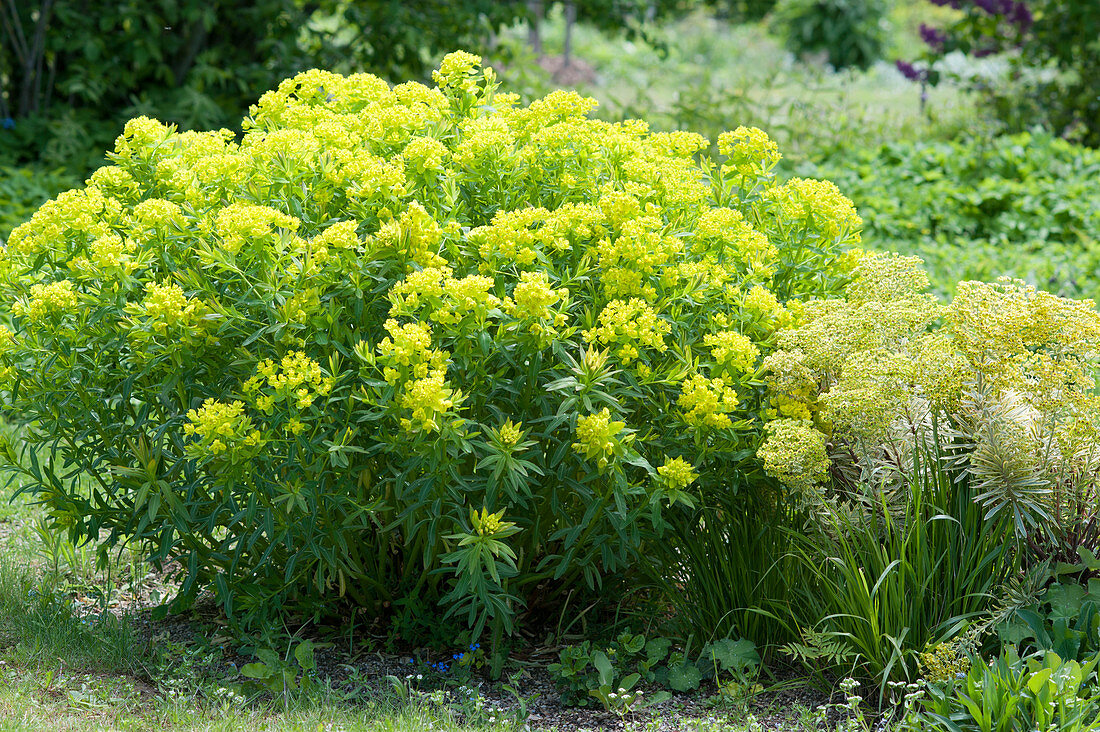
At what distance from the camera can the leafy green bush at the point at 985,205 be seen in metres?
6.73

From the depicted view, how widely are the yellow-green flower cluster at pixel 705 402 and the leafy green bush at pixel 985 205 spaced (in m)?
3.93

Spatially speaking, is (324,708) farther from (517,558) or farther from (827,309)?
(827,309)

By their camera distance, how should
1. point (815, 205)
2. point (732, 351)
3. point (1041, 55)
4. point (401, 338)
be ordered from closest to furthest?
point (401, 338)
point (732, 351)
point (815, 205)
point (1041, 55)

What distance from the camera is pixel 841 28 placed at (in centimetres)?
2128

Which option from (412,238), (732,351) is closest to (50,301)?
(412,238)

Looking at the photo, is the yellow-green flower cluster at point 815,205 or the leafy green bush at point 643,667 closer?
the leafy green bush at point 643,667

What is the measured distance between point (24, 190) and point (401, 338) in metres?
6.03

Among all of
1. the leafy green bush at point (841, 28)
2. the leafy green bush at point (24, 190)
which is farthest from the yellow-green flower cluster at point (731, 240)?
the leafy green bush at point (841, 28)

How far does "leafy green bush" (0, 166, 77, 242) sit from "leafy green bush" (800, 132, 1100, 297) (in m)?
5.62

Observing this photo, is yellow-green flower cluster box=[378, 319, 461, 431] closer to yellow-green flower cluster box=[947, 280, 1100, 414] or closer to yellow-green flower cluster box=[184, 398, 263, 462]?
yellow-green flower cluster box=[184, 398, 263, 462]

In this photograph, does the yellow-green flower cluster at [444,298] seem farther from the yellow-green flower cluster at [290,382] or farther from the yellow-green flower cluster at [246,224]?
the yellow-green flower cluster at [246,224]

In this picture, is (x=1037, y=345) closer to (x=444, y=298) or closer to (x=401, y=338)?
(x=444, y=298)

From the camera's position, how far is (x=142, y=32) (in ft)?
26.9

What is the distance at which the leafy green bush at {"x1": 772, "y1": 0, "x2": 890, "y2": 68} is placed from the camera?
2125 centimetres
